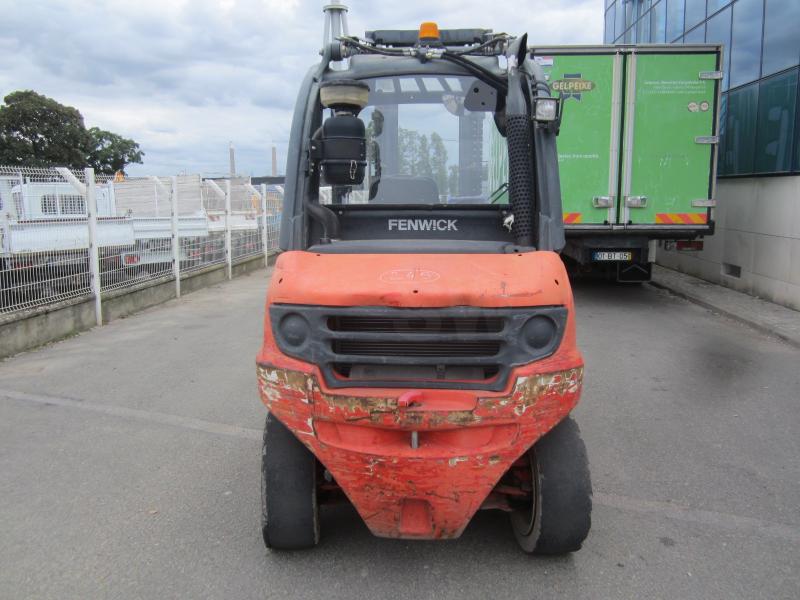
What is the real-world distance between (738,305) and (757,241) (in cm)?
148

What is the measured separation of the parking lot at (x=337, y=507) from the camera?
3.26 meters

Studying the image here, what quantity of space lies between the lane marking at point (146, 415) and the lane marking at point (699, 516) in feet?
8.54

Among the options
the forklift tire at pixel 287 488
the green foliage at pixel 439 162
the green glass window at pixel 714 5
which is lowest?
the forklift tire at pixel 287 488

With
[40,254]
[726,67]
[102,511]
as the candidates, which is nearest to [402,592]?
[102,511]

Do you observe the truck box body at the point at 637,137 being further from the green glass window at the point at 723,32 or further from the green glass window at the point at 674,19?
the green glass window at the point at 674,19

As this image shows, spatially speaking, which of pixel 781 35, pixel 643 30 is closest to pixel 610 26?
pixel 643 30

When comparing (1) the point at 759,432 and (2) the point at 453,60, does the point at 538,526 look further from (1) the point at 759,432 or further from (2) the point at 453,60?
(1) the point at 759,432

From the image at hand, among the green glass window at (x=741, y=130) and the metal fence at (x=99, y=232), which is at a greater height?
the green glass window at (x=741, y=130)

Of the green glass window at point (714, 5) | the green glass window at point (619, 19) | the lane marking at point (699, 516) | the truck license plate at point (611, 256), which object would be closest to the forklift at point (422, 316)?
the lane marking at point (699, 516)

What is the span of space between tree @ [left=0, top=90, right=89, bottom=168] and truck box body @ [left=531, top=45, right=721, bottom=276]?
35.1 m

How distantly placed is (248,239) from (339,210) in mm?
13796

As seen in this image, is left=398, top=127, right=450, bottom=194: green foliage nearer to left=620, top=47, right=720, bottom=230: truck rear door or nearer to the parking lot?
the parking lot

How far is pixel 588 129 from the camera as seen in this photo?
1066 cm

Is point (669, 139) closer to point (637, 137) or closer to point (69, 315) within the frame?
point (637, 137)
